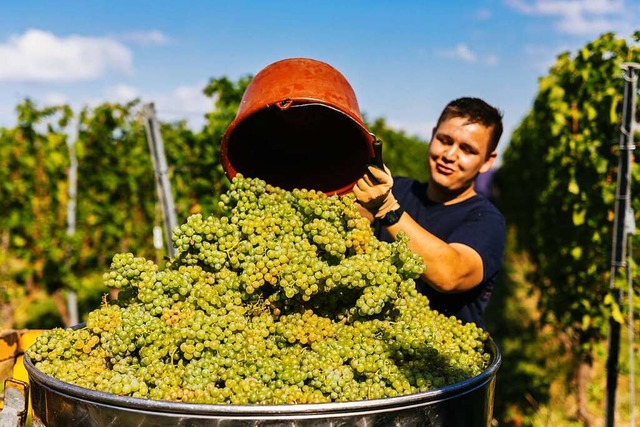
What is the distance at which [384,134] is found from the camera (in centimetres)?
1509

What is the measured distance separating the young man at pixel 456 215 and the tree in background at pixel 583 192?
158 centimetres

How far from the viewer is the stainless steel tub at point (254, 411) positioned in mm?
1466

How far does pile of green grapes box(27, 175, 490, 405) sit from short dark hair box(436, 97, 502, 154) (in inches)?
53.6

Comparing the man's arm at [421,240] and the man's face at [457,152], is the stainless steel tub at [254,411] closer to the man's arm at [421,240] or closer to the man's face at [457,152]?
the man's arm at [421,240]

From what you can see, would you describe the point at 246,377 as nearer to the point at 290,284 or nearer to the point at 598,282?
the point at 290,284

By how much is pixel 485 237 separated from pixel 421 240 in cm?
58

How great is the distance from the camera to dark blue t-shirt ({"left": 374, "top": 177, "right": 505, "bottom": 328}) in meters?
2.95

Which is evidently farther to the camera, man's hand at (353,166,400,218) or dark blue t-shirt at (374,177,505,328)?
dark blue t-shirt at (374,177,505,328)

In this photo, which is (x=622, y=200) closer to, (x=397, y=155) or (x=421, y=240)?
(x=421, y=240)

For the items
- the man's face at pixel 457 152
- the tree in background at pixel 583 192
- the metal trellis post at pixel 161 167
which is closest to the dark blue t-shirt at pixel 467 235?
the man's face at pixel 457 152

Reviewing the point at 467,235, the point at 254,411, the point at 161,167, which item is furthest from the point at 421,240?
the point at 161,167

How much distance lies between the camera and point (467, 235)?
2957 millimetres

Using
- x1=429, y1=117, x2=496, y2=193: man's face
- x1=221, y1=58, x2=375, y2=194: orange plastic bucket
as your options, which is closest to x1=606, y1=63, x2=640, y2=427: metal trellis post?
x1=429, y1=117, x2=496, y2=193: man's face

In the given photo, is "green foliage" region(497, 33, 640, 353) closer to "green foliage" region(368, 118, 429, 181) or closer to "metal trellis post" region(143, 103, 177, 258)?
"metal trellis post" region(143, 103, 177, 258)
